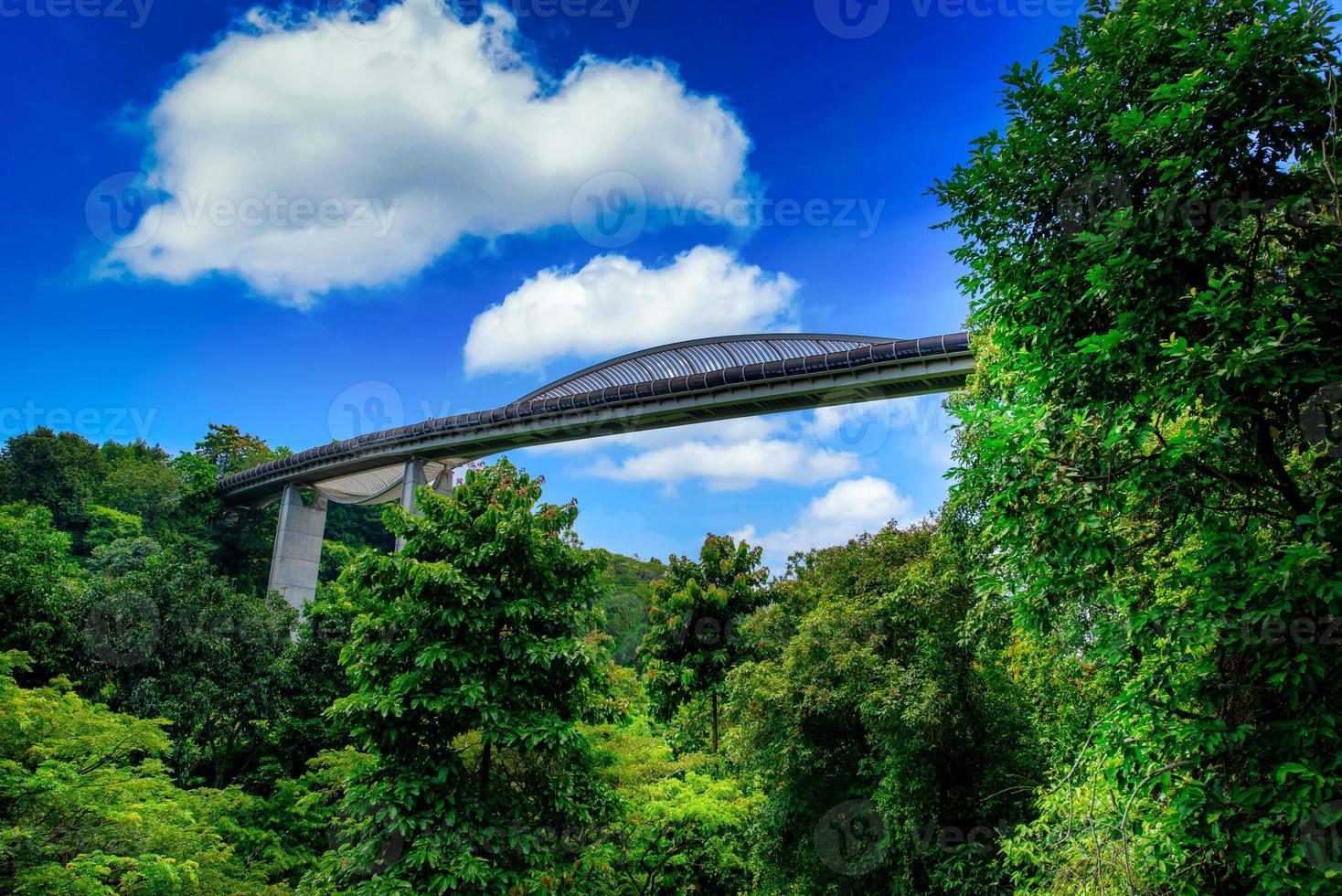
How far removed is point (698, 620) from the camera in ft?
67.1

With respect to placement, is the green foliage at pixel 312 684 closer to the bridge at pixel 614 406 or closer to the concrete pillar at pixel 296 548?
the bridge at pixel 614 406

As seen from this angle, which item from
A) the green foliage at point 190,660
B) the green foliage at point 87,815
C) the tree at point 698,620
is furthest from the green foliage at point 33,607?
the tree at point 698,620

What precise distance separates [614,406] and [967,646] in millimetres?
21317

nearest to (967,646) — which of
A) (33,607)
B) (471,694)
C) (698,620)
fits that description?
(471,694)

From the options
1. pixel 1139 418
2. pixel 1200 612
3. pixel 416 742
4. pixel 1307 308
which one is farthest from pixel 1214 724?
pixel 416 742

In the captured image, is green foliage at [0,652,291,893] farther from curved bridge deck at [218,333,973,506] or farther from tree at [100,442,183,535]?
tree at [100,442,183,535]

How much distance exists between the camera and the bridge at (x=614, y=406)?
81.3 feet

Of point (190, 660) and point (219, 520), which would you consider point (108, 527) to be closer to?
point (219, 520)

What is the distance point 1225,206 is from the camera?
4.82m

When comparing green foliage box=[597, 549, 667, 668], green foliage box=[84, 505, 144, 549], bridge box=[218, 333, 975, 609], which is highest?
bridge box=[218, 333, 975, 609]

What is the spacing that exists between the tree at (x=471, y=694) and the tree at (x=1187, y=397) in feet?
18.1

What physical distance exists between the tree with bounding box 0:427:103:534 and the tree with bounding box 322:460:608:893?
130 feet

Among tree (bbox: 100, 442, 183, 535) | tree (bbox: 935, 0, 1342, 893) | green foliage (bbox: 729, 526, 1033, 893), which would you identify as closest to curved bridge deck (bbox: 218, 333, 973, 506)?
tree (bbox: 100, 442, 183, 535)

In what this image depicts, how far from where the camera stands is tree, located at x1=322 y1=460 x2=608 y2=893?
849 centimetres
